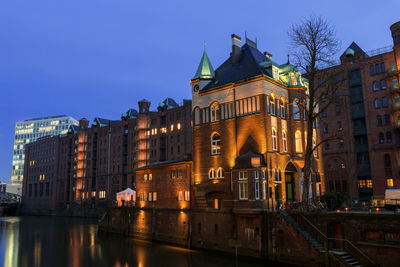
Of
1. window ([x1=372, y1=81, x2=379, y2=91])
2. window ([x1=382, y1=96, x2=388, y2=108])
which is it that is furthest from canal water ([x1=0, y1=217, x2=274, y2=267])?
window ([x1=372, y1=81, x2=379, y2=91])

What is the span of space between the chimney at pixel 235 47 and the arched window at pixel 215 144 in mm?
10860

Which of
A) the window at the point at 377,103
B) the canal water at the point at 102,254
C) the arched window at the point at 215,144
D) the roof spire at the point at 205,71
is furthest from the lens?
the window at the point at 377,103

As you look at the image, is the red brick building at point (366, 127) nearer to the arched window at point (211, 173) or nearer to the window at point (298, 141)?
the window at point (298, 141)

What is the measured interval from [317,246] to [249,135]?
14.3m

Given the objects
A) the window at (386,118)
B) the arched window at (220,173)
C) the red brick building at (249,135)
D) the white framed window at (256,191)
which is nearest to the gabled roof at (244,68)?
the red brick building at (249,135)

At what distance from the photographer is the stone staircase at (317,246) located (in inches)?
1017

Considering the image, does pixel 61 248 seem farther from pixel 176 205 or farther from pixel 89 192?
pixel 89 192

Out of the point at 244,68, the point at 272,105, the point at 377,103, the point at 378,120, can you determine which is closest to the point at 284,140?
the point at 272,105

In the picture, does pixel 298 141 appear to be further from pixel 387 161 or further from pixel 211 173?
pixel 387 161

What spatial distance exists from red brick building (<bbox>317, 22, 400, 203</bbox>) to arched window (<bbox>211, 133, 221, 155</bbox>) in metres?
25.6

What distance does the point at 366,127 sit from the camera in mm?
62594

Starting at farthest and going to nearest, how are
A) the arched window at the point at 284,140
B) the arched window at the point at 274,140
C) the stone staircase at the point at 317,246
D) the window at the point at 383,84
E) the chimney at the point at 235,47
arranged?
the window at the point at 383,84 → the chimney at the point at 235,47 → the arched window at the point at 284,140 → the arched window at the point at 274,140 → the stone staircase at the point at 317,246

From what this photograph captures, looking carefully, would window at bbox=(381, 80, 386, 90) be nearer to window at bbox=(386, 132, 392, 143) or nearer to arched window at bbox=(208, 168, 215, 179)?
window at bbox=(386, 132, 392, 143)

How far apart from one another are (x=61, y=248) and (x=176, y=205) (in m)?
16.6
